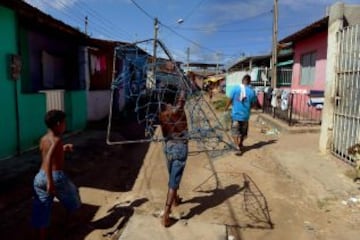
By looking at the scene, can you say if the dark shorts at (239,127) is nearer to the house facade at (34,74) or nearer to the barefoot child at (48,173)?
the house facade at (34,74)

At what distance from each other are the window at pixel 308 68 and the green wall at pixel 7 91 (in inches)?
399

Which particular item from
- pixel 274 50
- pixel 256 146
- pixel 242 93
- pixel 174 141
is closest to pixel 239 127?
pixel 242 93

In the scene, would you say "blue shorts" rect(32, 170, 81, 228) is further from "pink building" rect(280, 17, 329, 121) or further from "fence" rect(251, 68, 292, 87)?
"fence" rect(251, 68, 292, 87)

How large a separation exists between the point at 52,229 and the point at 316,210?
3496 mm

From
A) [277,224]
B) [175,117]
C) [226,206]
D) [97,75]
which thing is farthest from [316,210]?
[97,75]

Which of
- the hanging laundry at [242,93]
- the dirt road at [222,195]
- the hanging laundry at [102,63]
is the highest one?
the hanging laundry at [102,63]

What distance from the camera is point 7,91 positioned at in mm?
7227

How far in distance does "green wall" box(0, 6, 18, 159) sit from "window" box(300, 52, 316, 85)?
10133mm

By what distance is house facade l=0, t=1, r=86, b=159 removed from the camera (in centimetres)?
721

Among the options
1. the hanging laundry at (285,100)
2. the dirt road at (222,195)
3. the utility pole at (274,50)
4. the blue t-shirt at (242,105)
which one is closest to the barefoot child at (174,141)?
the dirt road at (222,195)

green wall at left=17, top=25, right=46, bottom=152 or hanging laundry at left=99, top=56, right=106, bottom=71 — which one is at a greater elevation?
A: hanging laundry at left=99, top=56, right=106, bottom=71

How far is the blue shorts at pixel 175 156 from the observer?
14.9 feet

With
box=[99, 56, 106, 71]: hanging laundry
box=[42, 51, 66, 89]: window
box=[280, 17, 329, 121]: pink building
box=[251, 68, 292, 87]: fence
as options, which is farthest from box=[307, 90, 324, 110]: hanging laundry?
box=[99, 56, 106, 71]: hanging laundry

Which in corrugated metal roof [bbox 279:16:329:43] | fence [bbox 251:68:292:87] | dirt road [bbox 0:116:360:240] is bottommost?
dirt road [bbox 0:116:360:240]
